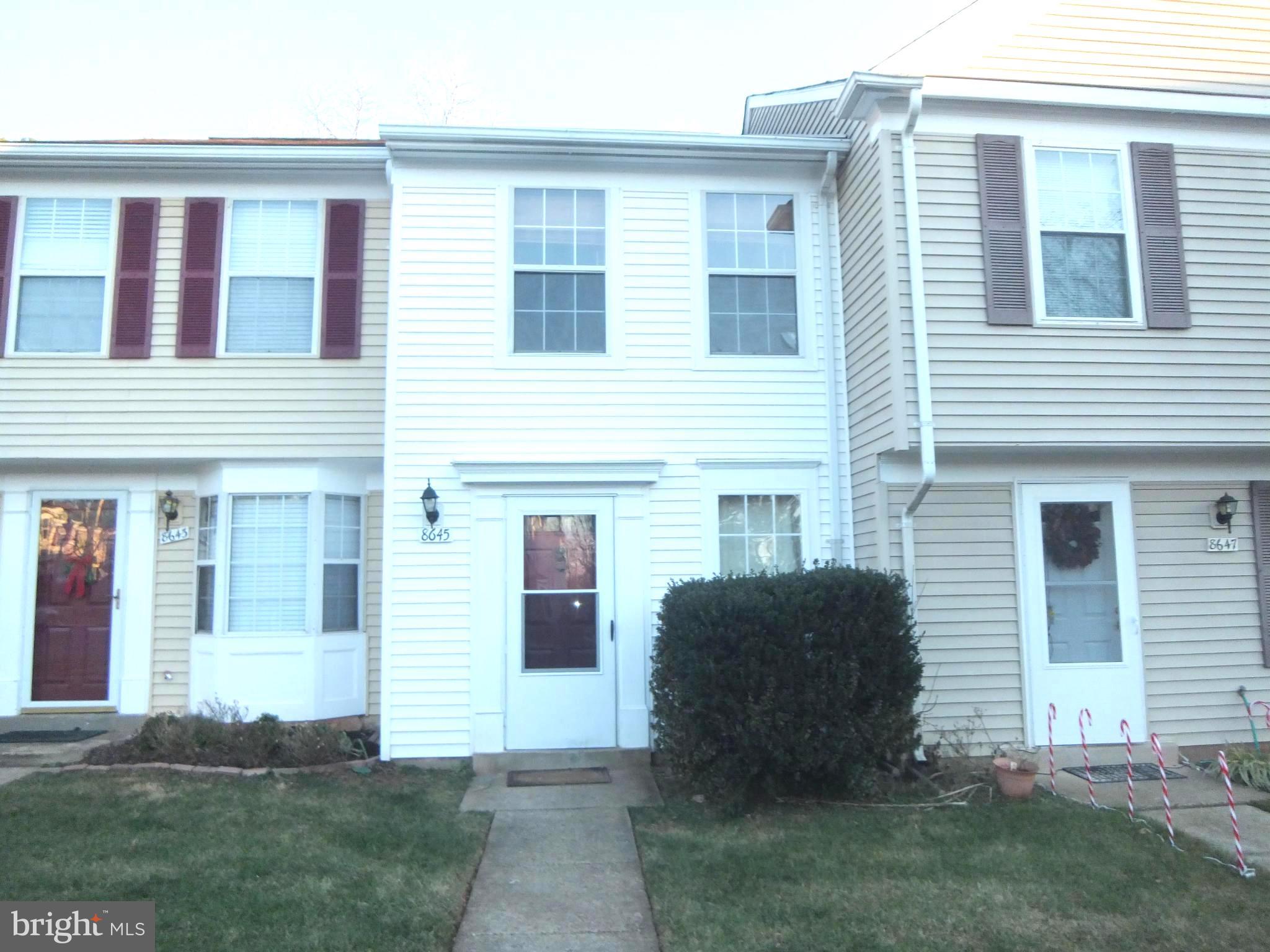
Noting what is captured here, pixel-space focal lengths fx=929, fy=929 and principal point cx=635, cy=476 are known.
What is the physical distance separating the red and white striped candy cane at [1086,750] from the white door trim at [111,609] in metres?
7.84

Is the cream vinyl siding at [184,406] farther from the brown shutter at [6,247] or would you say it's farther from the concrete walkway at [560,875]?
the concrete walkway at [560,875]

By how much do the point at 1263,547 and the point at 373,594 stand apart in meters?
7.46

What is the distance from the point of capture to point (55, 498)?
845 cm

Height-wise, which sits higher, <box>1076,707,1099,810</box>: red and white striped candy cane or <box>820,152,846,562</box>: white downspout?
<box>820,152,846,562</box>: white downspout

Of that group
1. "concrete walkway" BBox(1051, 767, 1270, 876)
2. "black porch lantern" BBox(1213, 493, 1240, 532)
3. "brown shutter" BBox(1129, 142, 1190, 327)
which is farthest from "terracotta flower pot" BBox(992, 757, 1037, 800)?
"brown shutter" BBox(1129, 142, 1190, 327)

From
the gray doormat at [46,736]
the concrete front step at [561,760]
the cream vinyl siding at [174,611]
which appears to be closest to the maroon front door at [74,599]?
the gray doormat at [46,736]

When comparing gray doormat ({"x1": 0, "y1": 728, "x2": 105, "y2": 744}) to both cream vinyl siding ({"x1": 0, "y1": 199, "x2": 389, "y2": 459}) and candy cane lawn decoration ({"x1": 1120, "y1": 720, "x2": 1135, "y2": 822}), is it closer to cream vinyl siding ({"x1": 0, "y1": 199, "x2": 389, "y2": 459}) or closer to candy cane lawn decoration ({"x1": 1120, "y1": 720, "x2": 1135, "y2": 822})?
cream vinyl siding ({"x1": 0, "y1": 199, "x2": 389, "y2": 459})

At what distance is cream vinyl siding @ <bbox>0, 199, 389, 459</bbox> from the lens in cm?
805

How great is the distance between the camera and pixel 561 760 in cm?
721

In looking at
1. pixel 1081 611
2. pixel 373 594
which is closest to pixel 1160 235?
pixel 1081 611

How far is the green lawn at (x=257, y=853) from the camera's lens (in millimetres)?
4102

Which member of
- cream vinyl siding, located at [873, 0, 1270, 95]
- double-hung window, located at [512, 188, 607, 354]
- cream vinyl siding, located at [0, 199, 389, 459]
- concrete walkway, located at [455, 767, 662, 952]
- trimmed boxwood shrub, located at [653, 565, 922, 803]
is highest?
cream vinyl siding, located at [873, 0, 1270, 95]

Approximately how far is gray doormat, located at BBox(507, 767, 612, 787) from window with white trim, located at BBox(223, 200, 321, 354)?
4.13 m

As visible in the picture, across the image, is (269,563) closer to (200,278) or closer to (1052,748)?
(200,278)
